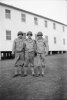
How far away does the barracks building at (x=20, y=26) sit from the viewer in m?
18.1

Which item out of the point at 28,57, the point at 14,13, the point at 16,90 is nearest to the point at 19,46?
the point at 28,57

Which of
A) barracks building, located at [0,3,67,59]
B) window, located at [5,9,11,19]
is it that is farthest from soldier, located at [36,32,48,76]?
window, located at [5,9,11,19]

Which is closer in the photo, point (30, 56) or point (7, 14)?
point (30, 56)

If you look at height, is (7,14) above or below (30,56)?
above

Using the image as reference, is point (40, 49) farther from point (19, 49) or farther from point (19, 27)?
point (19, 27)

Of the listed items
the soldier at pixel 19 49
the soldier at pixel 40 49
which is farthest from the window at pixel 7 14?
the soldier at pixel 40 49

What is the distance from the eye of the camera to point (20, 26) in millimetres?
20328

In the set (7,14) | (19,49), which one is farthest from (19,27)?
(19,49)

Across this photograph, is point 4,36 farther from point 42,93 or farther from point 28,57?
point 42,93

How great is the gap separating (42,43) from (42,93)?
2.99m

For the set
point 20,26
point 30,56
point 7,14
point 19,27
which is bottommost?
point 30,56

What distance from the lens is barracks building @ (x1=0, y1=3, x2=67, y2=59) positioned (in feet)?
59.5

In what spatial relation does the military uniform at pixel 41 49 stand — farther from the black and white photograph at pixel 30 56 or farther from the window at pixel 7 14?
the window at pixel 7 14

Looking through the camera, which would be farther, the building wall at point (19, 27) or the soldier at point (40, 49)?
the building wall at point (19, 27)
